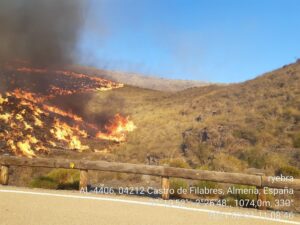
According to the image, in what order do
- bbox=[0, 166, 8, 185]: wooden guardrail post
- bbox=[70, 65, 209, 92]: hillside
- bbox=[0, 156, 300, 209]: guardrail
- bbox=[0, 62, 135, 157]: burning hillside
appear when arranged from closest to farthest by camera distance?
bbox=[0, 156, 300, 209]: guardrail → bbox=[0, 166, 8, 185]: wooden guardrail post → bbox=[0, 62, 135, 157]: burning hillside → bbox=[70, 65, 209, 92]: hillside

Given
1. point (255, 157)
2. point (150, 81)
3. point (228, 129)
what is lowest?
point (255, 157)

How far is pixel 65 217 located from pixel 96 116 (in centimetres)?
2914

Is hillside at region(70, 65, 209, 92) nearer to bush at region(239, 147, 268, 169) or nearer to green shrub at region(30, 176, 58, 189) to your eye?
bush at region(239, 147, 268, 169)

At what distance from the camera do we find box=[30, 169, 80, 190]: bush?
419 inches

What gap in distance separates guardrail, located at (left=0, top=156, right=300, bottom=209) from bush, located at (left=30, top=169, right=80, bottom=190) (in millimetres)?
1308

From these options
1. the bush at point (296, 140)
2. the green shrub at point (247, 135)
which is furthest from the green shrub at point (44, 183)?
the green shrub at point (247, 135)

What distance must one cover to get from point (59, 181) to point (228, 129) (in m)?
17.0

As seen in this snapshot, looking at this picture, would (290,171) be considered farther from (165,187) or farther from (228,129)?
(228,129)

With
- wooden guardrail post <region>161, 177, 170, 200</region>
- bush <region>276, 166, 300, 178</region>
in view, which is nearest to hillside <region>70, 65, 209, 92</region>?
bush <region>276, 166, 300, 178</region>

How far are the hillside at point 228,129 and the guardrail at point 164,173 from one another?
5880 millimetres

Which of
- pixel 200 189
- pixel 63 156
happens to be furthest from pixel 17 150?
pixel 200 189

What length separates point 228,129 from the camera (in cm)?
2578

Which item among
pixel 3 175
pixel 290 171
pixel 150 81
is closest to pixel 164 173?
pixel 3 175

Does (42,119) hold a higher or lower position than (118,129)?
higher
